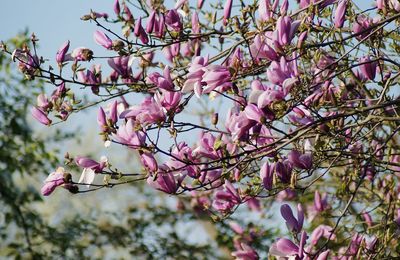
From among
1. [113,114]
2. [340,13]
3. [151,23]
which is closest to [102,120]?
[113,114]

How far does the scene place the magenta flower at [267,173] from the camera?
2.69 metres

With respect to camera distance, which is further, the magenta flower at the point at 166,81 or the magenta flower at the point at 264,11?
the magenta flower at the point at 264,11

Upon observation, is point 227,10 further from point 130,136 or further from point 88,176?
point 88,176

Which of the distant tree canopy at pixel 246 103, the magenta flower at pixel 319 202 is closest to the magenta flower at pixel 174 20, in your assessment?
the distant tree canopy at pixel 246 103

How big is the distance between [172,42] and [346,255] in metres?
1.16

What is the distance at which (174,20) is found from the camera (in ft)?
9.91

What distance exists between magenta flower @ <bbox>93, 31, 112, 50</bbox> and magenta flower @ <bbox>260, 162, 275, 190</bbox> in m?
0.79

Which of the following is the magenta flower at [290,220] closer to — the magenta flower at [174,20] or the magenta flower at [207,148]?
the magenta flower at [207,148]

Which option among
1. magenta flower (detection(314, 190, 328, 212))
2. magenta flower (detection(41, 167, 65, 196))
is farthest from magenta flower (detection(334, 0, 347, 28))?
magenta flower (detection(314, 190, 328, 212))

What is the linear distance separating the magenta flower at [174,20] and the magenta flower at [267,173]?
2.34 feet

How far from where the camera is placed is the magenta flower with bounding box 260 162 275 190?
2686mm

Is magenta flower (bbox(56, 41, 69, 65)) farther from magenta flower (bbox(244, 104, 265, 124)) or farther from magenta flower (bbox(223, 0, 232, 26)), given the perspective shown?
magenta flower (bbox(244, 104, 265, 124))

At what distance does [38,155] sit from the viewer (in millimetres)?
6031

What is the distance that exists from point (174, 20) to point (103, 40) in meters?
0.30
